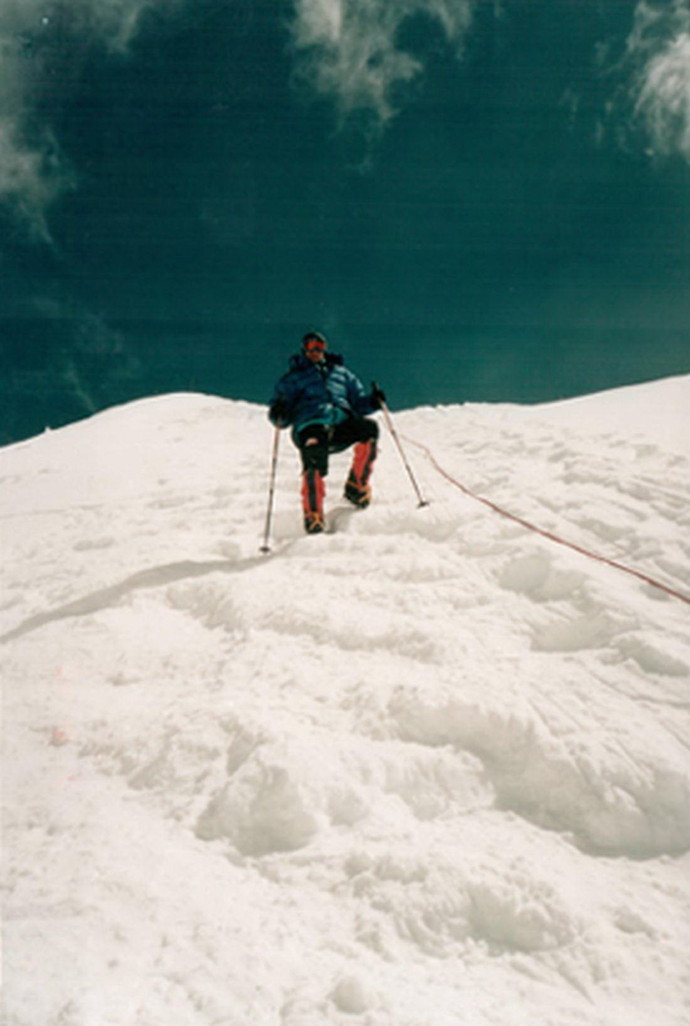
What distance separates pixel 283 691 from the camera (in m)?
2.67

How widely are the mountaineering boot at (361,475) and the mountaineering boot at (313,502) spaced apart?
518mm

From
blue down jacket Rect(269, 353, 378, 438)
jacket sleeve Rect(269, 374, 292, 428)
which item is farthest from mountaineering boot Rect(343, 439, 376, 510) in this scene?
jacket sleeve Rect(269, 374, 292, 428)

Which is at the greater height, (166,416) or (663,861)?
(166,416)

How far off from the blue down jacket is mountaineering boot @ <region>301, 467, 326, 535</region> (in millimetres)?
622

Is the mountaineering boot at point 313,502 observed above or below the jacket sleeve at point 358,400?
below

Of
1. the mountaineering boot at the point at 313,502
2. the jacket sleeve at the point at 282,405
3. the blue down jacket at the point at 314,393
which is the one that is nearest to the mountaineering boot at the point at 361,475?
the blue down jacket at the point at 314,393

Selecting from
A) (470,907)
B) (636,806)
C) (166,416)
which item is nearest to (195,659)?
(470,907)

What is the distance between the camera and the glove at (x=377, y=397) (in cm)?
579

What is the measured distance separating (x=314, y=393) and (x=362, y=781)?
4.01m

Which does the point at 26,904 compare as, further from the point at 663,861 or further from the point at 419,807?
the point at 663,861

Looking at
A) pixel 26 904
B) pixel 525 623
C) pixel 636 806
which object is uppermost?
pixel 525 623

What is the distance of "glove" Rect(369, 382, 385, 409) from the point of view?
579 centimetres

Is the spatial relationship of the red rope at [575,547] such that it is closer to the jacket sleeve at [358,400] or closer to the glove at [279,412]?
the jacket sleeve at [358,400]

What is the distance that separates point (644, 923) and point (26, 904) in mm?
1831
